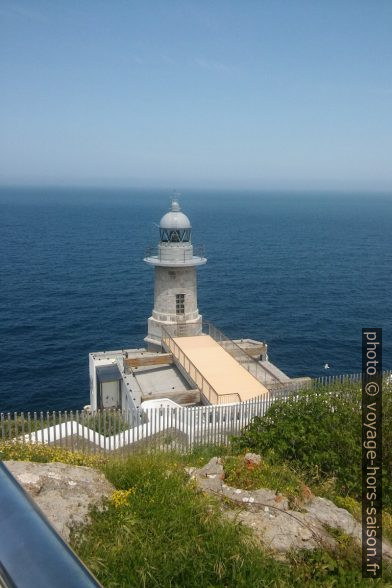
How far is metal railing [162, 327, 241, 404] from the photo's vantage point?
19.7m

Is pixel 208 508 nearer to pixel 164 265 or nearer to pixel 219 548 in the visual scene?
pixel 219 548

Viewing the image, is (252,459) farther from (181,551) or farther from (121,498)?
(181,551)

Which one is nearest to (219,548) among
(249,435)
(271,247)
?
(249,435)

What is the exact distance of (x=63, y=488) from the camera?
30.5 ft

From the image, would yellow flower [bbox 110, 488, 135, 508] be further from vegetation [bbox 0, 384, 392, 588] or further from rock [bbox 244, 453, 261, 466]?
rock [bbox 244, 453, 261, 466]

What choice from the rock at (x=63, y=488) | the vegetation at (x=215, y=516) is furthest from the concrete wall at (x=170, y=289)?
the rock at (x=63, y=488)

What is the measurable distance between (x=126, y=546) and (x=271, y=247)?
107 metres

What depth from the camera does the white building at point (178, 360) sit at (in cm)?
2100

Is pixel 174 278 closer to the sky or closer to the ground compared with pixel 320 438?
closer to the sky

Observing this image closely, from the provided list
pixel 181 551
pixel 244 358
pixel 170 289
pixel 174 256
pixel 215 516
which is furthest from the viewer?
pixel 170 289

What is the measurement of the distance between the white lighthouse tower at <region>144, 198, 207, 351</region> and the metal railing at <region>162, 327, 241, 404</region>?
A: 1.79 meters

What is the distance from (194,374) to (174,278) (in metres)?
9.14

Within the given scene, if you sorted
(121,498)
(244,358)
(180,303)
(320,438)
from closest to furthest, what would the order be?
(121,498)
(320,438)
(244,358)
(180,303)

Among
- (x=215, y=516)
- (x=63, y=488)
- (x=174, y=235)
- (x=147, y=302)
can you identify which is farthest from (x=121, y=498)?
(x=147, y=302)
